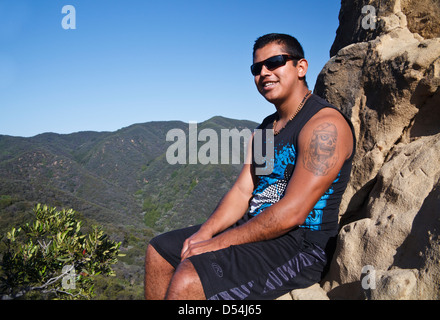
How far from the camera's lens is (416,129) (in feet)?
9.02

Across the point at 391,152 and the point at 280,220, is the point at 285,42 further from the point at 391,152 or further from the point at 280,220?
the point at 280,220

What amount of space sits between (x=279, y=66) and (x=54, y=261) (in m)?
5.45

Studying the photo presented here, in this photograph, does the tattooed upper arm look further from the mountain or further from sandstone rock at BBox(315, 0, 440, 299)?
the mountain

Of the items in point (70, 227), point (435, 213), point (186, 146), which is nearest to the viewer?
point (435, 213)

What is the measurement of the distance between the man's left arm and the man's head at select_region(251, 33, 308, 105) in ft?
1.57

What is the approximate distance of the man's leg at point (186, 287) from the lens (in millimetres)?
1862

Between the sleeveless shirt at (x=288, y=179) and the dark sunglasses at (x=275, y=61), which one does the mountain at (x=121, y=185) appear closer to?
the sleeveless shirt at (x=288, y=179)

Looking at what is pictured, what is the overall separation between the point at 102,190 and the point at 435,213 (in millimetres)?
43389

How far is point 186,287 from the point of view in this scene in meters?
1.87

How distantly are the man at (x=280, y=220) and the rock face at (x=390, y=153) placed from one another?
26 centimetres

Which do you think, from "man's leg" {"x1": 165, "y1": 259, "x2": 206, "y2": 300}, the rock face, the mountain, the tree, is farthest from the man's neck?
the mountain

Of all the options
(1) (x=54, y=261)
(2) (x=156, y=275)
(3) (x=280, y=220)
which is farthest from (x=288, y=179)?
(1) (x=54, y=261)
